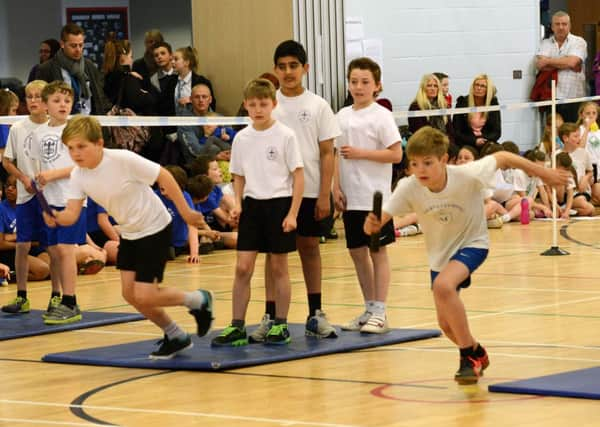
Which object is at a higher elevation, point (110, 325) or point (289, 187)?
point (289, 187)

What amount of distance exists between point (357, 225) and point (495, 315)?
4.50ft

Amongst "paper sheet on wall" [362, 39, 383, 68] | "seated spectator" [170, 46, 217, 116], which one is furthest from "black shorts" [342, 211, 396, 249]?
"paper sheet on wall" [362, 39, 383, 68]

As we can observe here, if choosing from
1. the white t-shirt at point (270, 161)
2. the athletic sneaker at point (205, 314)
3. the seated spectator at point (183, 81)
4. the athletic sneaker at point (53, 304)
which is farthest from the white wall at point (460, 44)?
the athletic sneaker at point (205, 314)

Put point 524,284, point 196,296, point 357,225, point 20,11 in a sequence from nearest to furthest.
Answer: point 196,296 < point 357,225 < point 524,284 < point 20,11

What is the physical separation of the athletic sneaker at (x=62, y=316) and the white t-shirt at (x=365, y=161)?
229cm

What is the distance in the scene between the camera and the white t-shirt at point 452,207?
677cm

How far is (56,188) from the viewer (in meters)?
9.62

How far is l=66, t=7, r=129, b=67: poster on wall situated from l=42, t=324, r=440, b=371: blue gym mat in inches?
609

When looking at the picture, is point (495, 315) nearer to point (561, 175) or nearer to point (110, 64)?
point (561, 175)

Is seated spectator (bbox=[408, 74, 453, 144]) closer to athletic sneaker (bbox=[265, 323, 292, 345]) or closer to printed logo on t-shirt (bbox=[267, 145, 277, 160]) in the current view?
printed logo on t-shirt (bbox=[267, 145, 277, 160])

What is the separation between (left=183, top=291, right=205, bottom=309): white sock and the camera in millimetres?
7672

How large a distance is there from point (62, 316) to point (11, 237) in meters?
3.10

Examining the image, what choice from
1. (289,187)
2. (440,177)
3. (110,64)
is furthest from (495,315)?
(110,64)

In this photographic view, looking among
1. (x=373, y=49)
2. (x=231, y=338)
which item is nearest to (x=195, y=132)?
(x=373, y=49)
